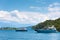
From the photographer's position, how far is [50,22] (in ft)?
479

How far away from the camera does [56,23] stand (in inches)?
5620

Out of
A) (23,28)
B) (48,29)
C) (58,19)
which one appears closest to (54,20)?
(58,19)

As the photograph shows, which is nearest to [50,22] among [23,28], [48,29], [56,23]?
[56,23]

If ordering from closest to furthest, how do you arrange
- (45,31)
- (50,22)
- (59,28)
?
(45,31)
(59,28)
(50,22)

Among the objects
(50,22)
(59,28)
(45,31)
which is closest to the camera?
(45,31)

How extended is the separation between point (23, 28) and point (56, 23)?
24453 mm

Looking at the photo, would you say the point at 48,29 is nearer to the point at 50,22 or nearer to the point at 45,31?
the point at 45,31

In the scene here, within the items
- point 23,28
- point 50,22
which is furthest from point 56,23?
point 23,28

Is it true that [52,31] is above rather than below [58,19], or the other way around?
below

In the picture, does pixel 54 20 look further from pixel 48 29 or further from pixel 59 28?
pixel 48 29

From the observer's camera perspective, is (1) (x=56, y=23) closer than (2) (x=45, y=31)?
No

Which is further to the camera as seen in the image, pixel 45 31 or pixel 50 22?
pixel 50 22

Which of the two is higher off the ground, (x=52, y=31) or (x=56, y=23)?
(x=56, y=23)

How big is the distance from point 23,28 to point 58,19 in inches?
1148
